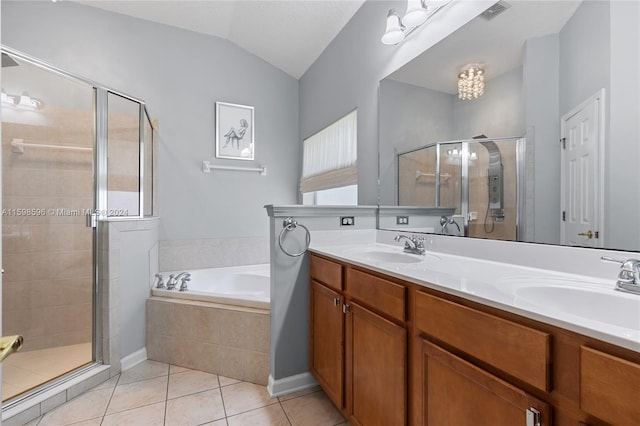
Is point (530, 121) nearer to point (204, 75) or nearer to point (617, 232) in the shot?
point (617, 232)

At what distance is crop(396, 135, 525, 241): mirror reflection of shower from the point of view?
1298mm

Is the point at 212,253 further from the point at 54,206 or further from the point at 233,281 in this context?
the point at 54,206

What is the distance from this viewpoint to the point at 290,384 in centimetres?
182

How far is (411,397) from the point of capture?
102 centimetres

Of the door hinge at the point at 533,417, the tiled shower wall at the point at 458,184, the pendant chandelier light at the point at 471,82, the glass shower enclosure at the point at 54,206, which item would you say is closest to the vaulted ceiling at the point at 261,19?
the glass shower enclosure at the point at 54,206

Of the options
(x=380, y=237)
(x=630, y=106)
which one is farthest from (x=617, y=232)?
(x=380, y=237)

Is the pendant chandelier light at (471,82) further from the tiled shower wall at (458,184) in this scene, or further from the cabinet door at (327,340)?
the cabinet door at (327,340)

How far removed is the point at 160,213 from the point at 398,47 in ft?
8.43

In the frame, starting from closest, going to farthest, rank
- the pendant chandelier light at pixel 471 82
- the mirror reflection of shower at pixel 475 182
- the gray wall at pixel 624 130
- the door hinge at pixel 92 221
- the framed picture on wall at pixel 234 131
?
the gray wall at pixel 624 130, the mirror reflection of shower at pixel 475 182, the pendant chandelier light at pixel 471 82, the door hinge at pixel 92 221, the framed picture on wall at pixel 234 131

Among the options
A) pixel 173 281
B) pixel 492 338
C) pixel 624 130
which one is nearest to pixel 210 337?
pixel 173 281

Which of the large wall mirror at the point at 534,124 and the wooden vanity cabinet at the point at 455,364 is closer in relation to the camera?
the wooden vanity cabinet at the point at 455,364

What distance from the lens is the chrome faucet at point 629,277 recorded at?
2.64 ft

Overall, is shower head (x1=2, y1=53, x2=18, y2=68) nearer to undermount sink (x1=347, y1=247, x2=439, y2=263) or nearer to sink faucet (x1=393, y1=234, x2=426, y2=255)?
undermount sink (x1=347, y1=247, x2=439, y2=263)

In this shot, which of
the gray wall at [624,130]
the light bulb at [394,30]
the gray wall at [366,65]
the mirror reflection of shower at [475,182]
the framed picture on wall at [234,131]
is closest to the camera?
the gray wall at [624,130]
